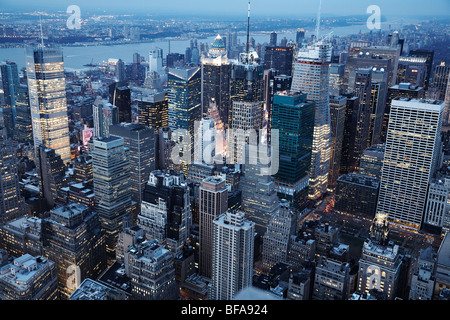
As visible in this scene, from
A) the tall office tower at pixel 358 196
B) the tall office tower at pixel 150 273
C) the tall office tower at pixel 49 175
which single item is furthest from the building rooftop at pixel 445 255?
the tall office tower at pixel 49 175

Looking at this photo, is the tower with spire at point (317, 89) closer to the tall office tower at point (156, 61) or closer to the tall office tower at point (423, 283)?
the tall office tower at point (423, 283)

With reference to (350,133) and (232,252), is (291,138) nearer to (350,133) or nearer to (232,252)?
(350,133)

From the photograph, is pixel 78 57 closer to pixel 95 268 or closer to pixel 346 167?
pixel 95 268

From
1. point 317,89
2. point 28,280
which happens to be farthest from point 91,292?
point 317,89

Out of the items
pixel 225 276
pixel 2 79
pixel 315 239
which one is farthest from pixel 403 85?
pixel 2 79

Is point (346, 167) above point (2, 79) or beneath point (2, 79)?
beneath

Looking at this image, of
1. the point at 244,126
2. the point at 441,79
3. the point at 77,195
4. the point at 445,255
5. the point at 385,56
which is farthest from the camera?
the point at 385,56
